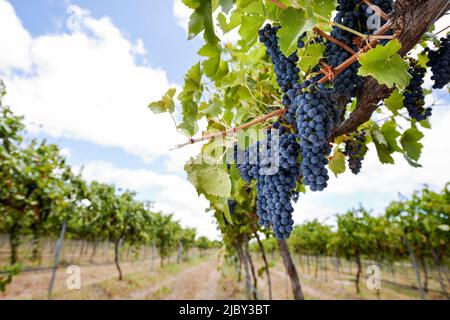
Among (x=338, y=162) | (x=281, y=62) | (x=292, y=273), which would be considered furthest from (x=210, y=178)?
(x=292, y=273)

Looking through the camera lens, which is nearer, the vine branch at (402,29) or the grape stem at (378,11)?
the vine branch at (402,29)

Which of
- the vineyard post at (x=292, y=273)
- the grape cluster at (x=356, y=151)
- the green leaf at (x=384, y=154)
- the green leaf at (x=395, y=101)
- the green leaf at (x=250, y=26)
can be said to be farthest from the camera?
the vineyard post at (x=292, y=273)

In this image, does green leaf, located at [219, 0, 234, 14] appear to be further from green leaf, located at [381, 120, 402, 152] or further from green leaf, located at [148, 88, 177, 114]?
green leaf, located at [381, 120, 402, 152]

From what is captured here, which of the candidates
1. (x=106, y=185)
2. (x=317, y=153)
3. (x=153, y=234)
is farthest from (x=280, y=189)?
(x=153, y=234)

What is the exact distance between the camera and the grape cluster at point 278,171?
4.02 feet

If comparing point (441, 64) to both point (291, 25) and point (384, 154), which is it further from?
point (291, 25)

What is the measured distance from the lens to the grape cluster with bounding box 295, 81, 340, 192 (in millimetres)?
1031

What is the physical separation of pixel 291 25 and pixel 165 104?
82 cm

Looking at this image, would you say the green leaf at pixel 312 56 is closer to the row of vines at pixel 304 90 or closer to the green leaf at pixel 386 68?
the row of vines at pixel 304 90

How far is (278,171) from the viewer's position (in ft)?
4.19

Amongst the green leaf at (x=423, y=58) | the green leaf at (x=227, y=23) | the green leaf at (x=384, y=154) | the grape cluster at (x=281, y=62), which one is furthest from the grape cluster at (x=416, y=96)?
the green leaf at (x=227, y=23)

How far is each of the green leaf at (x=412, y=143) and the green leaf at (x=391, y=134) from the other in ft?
0.17

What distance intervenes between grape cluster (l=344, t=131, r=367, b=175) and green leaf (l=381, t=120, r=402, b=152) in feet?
0.58

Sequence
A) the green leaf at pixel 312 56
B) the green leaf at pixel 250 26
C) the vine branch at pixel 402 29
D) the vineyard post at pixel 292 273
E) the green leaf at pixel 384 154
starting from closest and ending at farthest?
1. the vine branch at pixel 402 29
2. the green leaf at pixel 312 56
3. the green leaf at pixel 250 26
4. the green leaf at pixel 384 154
5. the vineyard post at pixel 292 273
